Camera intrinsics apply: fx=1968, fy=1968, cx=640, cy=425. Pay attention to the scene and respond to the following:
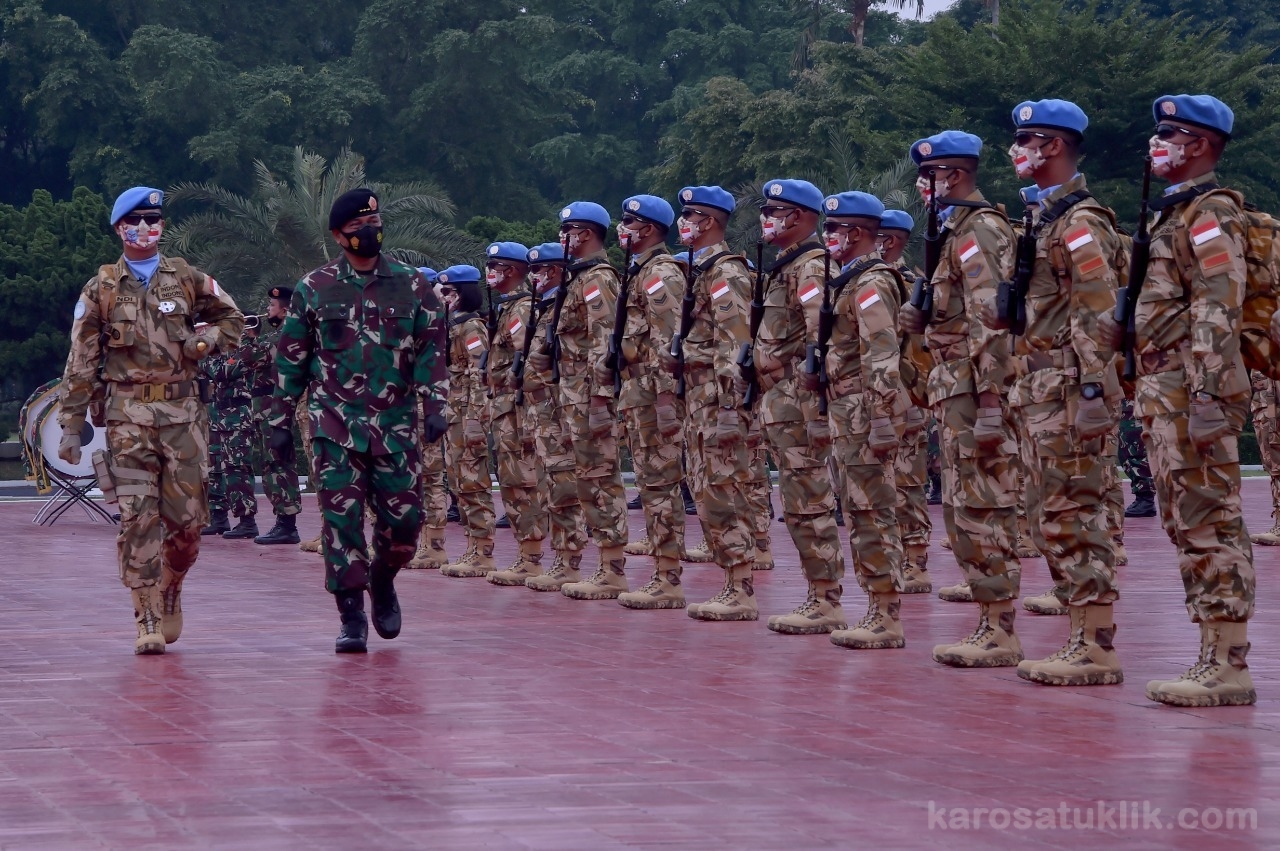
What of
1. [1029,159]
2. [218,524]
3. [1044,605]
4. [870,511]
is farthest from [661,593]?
[218,524]

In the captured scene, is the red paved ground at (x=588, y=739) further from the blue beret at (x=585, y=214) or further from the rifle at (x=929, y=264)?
the blue beret at (x=585, y=214)

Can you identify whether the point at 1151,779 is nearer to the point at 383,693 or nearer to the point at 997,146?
the point at 383,693

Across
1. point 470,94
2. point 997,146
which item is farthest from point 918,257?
point 470,94

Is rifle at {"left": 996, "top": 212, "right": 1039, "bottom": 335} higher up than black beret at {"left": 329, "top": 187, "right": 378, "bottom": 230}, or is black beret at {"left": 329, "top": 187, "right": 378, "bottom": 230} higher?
black beret at {"left": 329, "top": 187, "right": 378, "bottom": 230}

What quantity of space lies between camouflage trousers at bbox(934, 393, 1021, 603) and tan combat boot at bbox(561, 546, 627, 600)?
3.64 m

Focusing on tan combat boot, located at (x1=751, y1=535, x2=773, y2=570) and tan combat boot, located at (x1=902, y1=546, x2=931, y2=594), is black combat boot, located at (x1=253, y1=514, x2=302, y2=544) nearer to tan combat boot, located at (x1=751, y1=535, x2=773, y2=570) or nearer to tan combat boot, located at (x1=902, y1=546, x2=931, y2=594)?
tan combat boot, located at (x1=751, y1=535, x2=773, y2=570)

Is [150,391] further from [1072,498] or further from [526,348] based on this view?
[1072,498]

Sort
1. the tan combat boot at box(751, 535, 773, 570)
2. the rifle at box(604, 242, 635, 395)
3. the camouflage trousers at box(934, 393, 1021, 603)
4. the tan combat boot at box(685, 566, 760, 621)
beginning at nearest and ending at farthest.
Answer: the camouflage trousers at box(934, 393, 1021, 603)
the tan combat boot at box(685, 566, 760, 621)
the rifle at box(604, 242, 635, 395)
the tan combat boot at box(751, 535, 773, 570)

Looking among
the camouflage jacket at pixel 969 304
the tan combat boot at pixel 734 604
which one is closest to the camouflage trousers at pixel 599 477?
the tan combat boot at pixel 734 604

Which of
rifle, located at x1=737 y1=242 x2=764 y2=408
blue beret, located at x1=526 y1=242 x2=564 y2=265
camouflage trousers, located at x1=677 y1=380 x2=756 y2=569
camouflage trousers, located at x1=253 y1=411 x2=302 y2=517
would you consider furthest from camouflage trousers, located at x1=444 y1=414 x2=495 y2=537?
rifle, located at x1=737 y1=242 x2=764 y2=408

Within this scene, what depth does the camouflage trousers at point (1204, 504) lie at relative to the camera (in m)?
7.45

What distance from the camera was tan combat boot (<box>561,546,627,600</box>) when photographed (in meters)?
12.1

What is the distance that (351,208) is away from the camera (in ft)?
31.3

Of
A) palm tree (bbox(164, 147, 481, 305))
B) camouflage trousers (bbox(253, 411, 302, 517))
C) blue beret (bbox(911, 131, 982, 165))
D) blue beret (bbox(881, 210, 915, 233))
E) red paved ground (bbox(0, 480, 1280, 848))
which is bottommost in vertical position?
red paved ground (bbox(0, 480, 1280, 848))
